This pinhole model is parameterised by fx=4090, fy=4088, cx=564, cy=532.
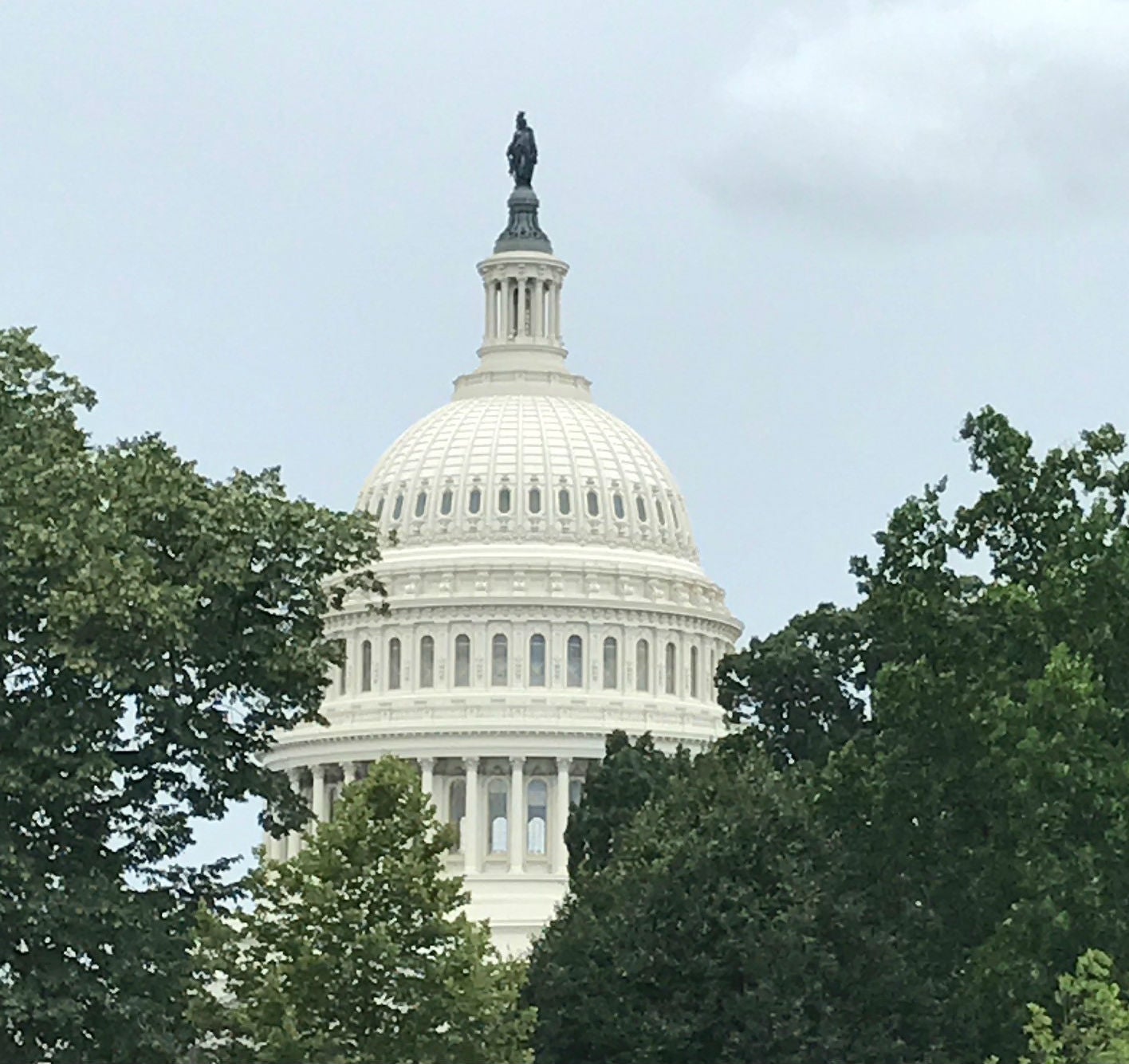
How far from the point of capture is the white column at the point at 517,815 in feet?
641

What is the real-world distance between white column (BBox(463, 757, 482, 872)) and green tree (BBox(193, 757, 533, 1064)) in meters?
115

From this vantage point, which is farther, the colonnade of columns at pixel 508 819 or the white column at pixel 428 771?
the white column at pixel 428 771

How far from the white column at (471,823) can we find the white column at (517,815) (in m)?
1.67

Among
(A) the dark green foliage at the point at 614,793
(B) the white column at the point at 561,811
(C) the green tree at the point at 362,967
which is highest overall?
(B) the white column at the point at 561,811

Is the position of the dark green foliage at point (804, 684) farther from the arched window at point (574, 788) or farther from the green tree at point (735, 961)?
the arched window at point (574, 788)

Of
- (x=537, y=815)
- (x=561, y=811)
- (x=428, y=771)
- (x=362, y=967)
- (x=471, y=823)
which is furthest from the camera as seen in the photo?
(x=537, y=815)

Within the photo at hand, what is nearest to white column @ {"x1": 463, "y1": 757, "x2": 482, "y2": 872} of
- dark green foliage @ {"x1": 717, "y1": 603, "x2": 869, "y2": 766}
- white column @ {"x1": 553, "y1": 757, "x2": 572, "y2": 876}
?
white column @ {"x1": 553, "y1": 757, "x2": 572, "y2": 876}

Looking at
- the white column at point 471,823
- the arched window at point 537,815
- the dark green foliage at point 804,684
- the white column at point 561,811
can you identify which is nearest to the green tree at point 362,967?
the dark green foliage at point 804,684

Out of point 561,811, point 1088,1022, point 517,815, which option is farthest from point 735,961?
point 517,815

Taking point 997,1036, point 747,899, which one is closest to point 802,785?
point 747,899

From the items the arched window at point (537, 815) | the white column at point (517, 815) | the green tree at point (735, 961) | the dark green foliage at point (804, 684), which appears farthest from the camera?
the arched window at point (537, 815)

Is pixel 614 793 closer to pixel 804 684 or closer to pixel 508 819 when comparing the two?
pixel 804 684

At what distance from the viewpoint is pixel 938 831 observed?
264 feet

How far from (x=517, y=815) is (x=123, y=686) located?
4771 inches
